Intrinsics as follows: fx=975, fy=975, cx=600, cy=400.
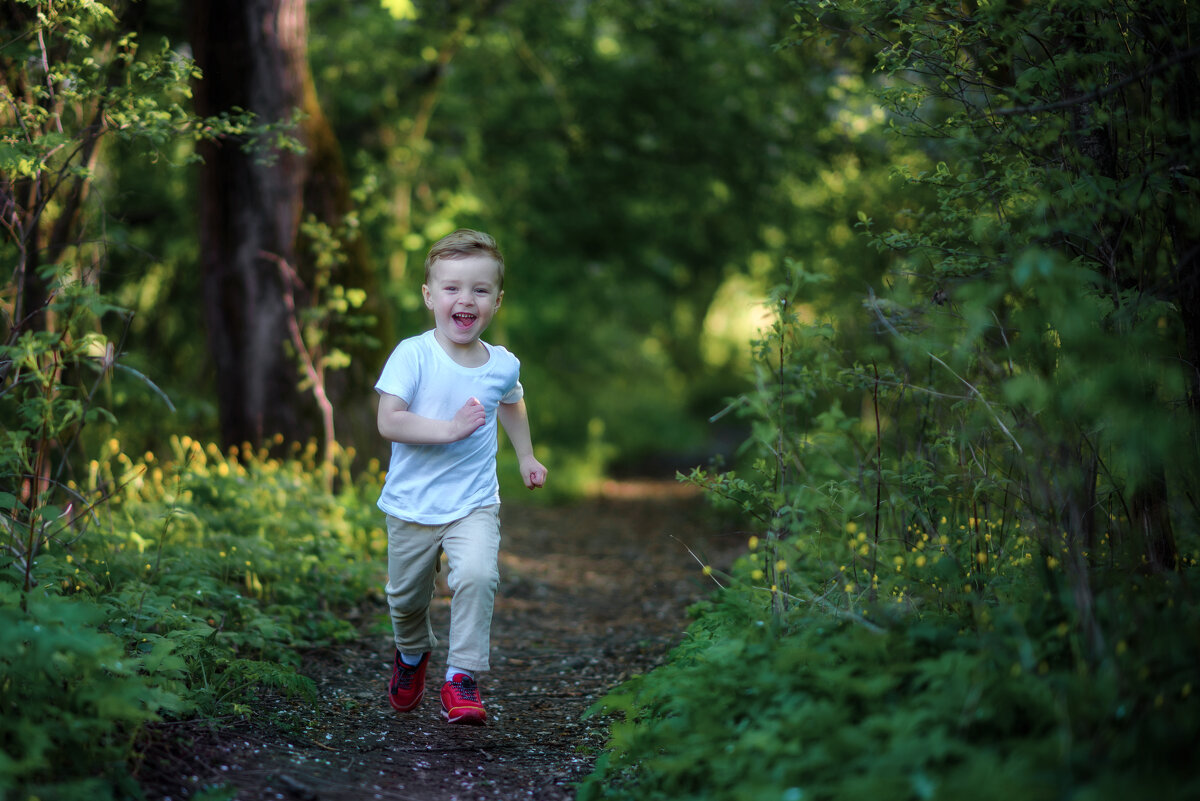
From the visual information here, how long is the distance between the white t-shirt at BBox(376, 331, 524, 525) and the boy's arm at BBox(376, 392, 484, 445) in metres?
0.11

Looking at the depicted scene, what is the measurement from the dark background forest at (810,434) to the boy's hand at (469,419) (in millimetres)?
1014

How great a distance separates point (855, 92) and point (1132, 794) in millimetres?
8668

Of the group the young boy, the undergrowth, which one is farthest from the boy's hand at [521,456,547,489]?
the undergrowth

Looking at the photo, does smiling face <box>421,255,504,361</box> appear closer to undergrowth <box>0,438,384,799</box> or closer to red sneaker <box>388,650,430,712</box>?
red sneaker <box>388,650,430,712</box>

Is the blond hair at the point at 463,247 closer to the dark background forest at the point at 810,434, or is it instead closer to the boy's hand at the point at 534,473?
the boy's hand at the point at 534,473

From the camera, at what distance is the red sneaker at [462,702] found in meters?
3.84

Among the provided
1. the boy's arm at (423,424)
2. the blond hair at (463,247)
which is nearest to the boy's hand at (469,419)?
the boy's arm at (423,424)

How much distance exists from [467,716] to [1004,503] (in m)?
2.23

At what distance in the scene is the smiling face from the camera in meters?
3.95

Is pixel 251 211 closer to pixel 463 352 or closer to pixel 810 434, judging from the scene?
pixel 463 352

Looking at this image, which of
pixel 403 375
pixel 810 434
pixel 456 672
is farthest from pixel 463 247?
pixel 810 434

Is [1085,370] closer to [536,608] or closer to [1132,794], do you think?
[1132,794]

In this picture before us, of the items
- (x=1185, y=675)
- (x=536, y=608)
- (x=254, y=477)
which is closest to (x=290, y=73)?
(x=254, y=477)

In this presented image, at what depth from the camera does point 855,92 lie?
9.59m
